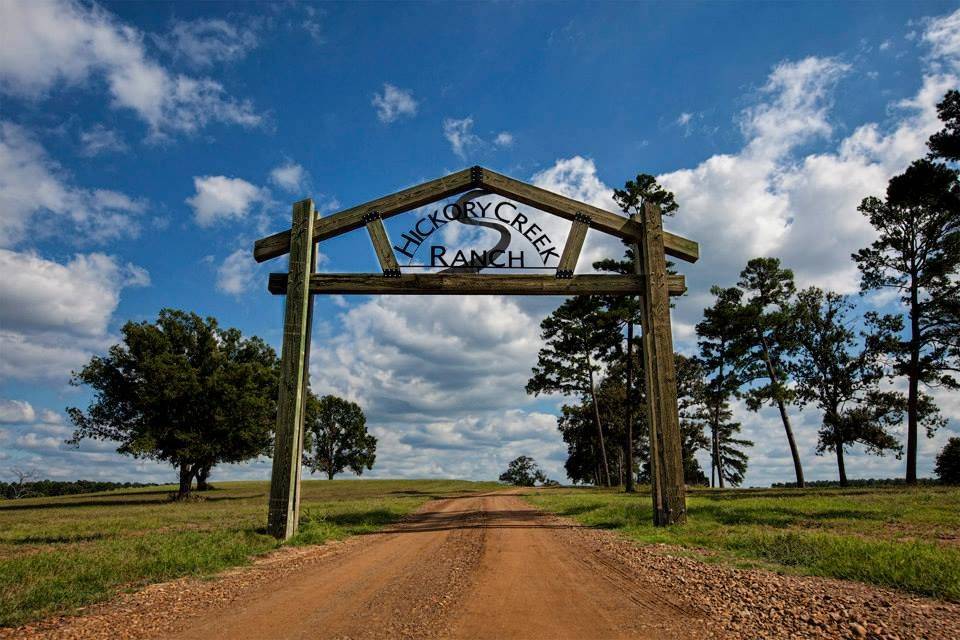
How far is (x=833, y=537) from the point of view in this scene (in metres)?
8.48

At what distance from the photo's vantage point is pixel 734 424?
5038cm

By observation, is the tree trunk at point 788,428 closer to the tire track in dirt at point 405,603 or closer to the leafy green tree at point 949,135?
the leafy green tree at point 949,135

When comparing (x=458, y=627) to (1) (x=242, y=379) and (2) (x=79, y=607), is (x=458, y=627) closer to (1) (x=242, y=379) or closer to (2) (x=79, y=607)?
(2) (x=79, y=607)

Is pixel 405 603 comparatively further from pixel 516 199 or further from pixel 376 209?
pixel 516 199

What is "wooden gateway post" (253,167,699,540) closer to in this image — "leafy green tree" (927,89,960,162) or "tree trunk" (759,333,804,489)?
"leafy green tree" (927,89,960,162)

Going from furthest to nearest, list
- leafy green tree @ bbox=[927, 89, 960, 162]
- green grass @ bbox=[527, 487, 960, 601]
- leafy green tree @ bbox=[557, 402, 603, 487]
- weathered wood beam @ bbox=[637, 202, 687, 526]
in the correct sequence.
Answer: leafy green tree @ bbox=[557, 402, 603, 487] < leafy green tree @ bbox=[927, 89, 960, 162] < weathered wood beam @ bbox=[637, 202, 687, 526] < green grass @ bbox=[527, 487, 960, 601]

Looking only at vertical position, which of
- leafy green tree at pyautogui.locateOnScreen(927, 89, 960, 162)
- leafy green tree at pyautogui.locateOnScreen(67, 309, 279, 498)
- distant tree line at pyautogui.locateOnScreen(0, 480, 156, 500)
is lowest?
distant tree line at pyautogui.locateOnScreen(0, 480, 156, 500)

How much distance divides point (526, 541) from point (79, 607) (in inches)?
243

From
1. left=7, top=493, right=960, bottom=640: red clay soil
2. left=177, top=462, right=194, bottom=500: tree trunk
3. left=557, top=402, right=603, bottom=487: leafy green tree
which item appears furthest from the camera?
left=557, top=402, right=603, bottom=487: leafy green tree

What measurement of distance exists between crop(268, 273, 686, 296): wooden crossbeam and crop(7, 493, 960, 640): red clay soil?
6.01m

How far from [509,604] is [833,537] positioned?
6.42m

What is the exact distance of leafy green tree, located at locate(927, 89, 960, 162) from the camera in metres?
17.7

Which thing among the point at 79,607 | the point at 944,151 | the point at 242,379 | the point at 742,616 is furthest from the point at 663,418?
the point at 242,379

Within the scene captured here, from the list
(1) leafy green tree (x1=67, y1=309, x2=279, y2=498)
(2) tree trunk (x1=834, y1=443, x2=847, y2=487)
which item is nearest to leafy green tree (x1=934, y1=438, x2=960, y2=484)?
(2) tree trunk (x1=834, y1=443, x2=847, y2=487)
